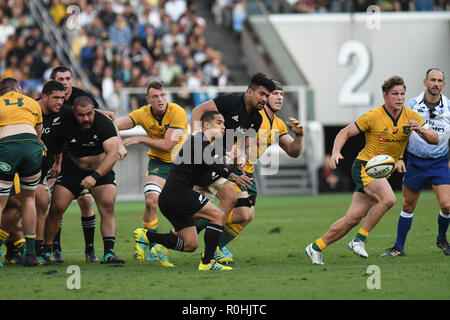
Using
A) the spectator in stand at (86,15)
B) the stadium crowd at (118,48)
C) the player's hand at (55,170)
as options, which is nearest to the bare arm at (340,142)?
the player's hand at (55,170)

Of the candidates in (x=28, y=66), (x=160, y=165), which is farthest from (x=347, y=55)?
(x=160, y=165)

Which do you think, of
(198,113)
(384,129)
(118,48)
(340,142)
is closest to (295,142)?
(340,142)

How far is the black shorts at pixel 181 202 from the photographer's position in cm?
938

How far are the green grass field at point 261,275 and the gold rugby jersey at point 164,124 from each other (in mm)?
1395

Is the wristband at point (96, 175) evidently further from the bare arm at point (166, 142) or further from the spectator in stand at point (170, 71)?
the spectator in stand at point (170, 71)

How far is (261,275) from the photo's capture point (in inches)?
344

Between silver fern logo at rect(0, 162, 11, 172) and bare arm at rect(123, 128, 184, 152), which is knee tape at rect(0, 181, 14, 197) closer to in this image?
silver fern logo at rect(0, 162, 11, 172)

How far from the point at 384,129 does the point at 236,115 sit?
Result: 1.82 metres

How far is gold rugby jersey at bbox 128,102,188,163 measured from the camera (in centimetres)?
1143

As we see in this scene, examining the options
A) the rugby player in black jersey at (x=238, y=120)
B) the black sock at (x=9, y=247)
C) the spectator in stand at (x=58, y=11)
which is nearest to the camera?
the rugby player in black jersey at (x=238, y=120)

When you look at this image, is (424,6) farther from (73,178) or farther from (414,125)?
(73,178)

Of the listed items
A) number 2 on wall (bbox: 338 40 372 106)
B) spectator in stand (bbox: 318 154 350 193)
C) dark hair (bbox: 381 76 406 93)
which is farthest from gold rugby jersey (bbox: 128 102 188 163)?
number 2 on wall (bbox: 338 40 372 106)

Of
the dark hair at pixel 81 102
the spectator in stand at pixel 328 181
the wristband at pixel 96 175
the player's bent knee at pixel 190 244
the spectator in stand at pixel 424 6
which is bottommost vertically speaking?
the spectator in stand at pixel 328 181

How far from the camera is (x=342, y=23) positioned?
2703cm
